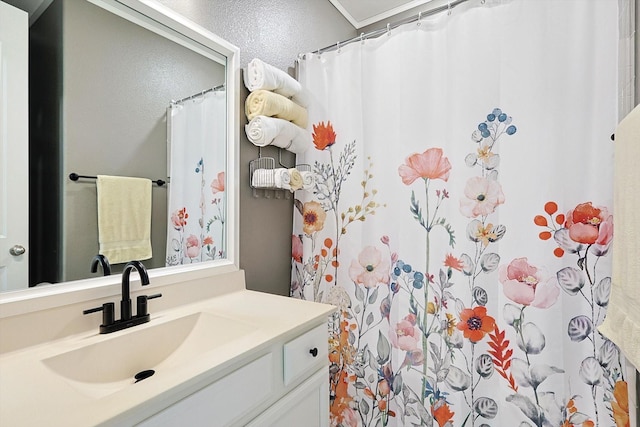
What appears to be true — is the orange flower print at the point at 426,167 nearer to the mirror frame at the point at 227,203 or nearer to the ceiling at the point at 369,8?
the mirror frame at the point at 227,203

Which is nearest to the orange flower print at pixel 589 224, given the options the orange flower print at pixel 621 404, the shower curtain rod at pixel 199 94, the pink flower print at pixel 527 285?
the pink flower print at pixel 527 285

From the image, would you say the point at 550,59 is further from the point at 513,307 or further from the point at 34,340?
the point at 34,340

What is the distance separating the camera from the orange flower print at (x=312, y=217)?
5.33 feet

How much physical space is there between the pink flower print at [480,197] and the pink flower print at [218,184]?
1.02 meters

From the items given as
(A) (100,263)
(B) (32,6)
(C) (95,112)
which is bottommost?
(A) (100,263)

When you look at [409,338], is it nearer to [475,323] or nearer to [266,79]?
[475,323]

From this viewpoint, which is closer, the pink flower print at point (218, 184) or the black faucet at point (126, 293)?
the black faucet at point (126, 293)

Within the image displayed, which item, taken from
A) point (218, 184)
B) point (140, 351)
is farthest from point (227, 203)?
point (140, 351)

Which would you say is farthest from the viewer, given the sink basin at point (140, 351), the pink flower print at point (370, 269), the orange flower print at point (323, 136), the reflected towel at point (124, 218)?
the orange flower print at point (323, 136)

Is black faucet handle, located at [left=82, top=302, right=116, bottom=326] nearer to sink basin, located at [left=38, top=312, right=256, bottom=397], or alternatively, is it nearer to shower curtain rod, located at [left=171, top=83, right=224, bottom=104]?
sink basin, located at [left=38, top=312, right=256, bottom=397]

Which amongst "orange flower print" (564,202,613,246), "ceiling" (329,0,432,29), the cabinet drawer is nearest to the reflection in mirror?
the cabinet drawer

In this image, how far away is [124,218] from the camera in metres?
1.08

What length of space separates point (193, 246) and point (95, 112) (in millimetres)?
573

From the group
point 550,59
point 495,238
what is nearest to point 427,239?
point 495,238
